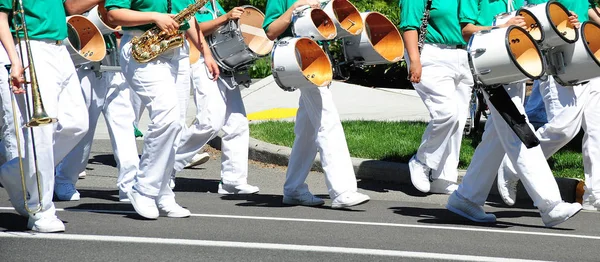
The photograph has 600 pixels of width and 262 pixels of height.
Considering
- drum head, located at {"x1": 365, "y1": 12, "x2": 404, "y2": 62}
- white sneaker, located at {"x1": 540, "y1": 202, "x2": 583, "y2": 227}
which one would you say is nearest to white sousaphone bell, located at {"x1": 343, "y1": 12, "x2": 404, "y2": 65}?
drum head, located at {"x1": 365, "y1": 12, "x2": 404, "y2": 62}

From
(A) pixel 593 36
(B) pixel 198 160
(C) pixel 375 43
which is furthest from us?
(B) pixel 198 160

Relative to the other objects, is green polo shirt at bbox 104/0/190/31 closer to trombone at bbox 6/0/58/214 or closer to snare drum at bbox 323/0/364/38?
trombone at bbox 6/0/58/214

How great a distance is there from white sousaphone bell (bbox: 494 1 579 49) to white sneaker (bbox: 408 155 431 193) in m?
1.99

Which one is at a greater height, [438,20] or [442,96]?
[438,20]

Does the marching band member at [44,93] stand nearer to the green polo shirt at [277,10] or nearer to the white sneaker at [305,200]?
the green polo shirt at [277,10]

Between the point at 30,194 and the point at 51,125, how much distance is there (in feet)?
1.44

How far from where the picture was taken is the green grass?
10.5m

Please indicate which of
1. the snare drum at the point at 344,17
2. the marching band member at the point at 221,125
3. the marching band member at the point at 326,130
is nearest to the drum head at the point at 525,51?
the snare drum at the point at 344,17

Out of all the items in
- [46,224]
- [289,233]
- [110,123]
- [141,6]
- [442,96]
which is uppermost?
[141,6]

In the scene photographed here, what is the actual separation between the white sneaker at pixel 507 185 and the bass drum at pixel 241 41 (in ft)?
6.85

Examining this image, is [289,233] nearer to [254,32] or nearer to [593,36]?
[254,32]

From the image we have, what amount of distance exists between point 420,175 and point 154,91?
115 inches

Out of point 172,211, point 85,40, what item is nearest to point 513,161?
point 172,211

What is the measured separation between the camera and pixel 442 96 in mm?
9078
